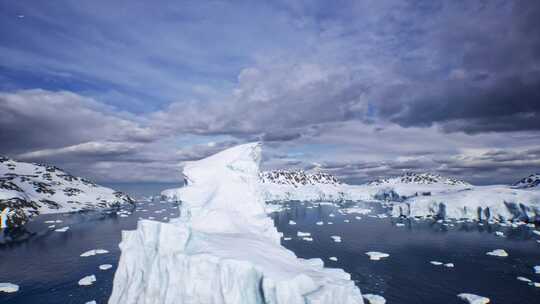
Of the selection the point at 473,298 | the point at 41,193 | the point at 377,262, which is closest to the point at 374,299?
the point at 473,298

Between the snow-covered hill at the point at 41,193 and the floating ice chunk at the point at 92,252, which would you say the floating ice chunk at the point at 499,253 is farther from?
the snow-covered hill at the point at 41,193

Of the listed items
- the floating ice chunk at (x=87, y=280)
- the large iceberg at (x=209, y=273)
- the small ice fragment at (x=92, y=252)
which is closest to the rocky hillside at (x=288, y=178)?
the small ice fragment at (x=92, y=252)

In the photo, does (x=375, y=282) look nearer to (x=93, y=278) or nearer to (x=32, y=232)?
(x=93, y=278)

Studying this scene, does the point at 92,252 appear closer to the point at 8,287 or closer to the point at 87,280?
the point at 8,287

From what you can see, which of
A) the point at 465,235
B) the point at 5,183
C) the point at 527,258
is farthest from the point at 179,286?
the point at 5,183

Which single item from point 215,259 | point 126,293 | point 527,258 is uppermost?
point 215,259

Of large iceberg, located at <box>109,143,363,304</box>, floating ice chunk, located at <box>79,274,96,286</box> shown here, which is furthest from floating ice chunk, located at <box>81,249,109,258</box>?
large iceberg, located at <box>109,143,363,304</box>
